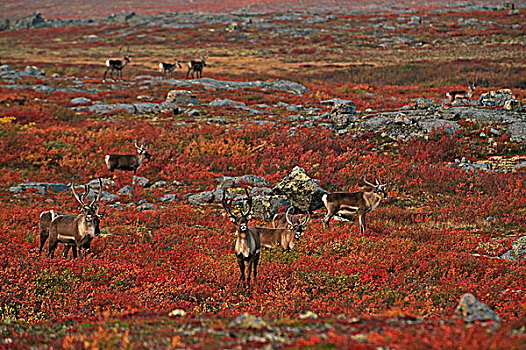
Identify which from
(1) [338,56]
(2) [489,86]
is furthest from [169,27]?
(2) [489,86]

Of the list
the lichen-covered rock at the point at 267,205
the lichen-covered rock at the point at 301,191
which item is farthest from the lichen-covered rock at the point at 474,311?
the lichen-covered rock at the point at 301,191

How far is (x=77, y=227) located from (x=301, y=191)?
743cm

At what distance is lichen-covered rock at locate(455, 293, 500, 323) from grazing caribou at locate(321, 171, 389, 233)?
7.13 meters

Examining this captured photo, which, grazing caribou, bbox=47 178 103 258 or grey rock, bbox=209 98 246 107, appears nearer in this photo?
grazing caribou, bbox=47 178 103 258

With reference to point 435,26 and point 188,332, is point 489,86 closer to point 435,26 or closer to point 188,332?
point 188,332

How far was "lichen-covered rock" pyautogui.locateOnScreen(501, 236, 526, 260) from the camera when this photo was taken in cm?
1036

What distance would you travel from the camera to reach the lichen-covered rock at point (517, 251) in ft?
34.0

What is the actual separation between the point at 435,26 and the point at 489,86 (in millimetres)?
54368

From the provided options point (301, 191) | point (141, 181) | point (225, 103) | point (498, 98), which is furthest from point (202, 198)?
point (498, 98)

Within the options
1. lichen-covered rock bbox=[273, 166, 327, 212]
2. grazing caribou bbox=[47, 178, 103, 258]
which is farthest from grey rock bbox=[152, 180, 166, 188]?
grazing caribou bbox=[47, 178, 103, 258]

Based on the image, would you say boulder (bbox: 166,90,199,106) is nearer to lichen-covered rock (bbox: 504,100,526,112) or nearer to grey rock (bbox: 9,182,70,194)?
grey rock (bbox: 9,182,70,194)

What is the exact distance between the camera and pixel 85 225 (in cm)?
990

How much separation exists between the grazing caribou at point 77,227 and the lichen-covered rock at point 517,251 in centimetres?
968

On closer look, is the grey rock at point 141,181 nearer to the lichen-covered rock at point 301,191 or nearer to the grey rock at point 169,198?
the grey rock at point 169,198
